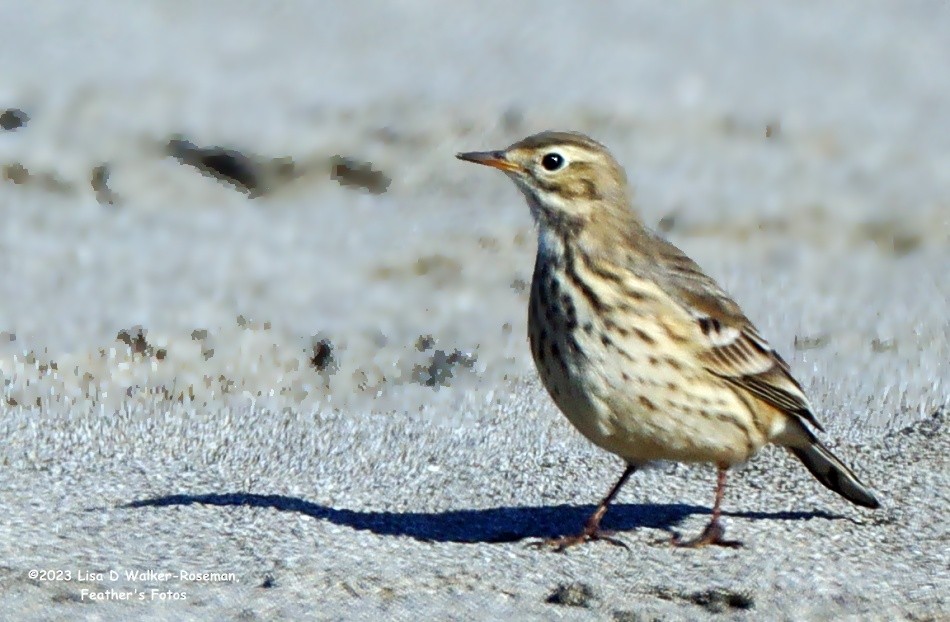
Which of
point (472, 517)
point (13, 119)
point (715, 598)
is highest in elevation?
point (13, 119)

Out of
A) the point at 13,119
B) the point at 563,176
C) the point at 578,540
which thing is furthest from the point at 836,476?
the point at 13,119

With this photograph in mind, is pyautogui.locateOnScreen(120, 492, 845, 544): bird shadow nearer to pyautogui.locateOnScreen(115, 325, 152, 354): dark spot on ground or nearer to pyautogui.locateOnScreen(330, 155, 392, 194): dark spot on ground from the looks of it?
pyautogui.locateOnScreen(115, 325, 152, 354): dark spot on ground

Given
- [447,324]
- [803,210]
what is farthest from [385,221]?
[803,210]

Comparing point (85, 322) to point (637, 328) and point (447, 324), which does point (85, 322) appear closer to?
point (447, 324)

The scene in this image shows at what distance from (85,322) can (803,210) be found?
175 inches

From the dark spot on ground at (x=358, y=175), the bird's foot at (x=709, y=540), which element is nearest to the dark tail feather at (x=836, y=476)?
the bird's foot at (x=709, y=540)

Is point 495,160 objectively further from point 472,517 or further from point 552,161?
point 472,517

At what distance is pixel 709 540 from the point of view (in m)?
6.05

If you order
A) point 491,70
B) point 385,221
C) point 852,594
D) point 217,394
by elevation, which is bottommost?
point 852,594

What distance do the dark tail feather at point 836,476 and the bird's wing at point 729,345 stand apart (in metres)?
0.10

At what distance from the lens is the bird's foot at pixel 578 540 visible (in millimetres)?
6019

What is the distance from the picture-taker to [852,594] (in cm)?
549

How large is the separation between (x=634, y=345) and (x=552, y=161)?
2.69 ft

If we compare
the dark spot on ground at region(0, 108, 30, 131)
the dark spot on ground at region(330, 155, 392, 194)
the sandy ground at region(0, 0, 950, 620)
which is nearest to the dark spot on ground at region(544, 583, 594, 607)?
the sandy ground at region(0, 0, 950, 620)
